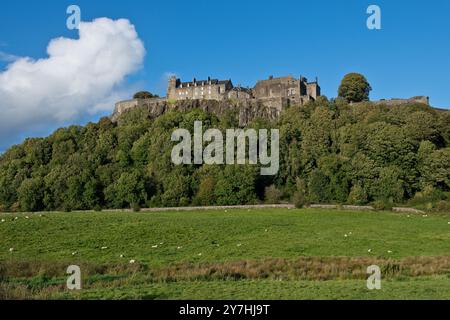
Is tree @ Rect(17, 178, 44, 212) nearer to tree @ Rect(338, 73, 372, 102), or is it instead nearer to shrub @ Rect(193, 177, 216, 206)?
shrub @ Rect(193, 177, 216, 206)

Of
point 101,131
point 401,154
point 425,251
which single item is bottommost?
point 425,251

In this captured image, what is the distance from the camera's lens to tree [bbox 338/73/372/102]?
11350 centimetres

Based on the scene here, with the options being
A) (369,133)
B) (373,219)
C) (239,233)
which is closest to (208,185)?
(369,133)

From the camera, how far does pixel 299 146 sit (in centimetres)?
8150

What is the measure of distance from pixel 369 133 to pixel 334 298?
63061 millimetres

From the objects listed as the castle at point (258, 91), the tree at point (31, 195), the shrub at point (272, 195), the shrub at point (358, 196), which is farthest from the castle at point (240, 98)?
the tree at point (31, 195)

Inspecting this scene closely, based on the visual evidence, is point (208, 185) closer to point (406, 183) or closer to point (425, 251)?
point (406, 183)

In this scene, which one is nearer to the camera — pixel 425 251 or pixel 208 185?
pixel 425 251

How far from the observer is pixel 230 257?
2652 cm

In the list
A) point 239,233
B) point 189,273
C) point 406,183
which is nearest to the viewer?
point 189,273

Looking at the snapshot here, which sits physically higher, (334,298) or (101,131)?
(101,131)

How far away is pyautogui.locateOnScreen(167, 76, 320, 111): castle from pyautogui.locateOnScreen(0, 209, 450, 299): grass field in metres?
64.0

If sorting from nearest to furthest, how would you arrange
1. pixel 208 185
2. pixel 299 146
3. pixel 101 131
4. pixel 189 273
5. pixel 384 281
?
1. pixel 384 281
2. pixel 189 273
3. pixel 208 185
4. pixel 299 146
5. pixel 101 131

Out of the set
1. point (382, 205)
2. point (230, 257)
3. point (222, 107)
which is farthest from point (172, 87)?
point (230, 257)
